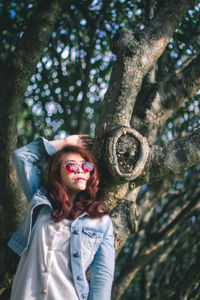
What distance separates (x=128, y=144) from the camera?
1928 millimetres

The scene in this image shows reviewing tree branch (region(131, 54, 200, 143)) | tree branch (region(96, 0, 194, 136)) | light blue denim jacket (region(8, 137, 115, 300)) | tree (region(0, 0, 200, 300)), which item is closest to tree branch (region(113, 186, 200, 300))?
tree (region(0, 0, 200, 300))

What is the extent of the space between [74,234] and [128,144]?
2.09 ft

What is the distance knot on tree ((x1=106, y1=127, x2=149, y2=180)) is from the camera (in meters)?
1.88

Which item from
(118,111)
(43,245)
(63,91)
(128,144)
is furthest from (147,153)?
(63,91)

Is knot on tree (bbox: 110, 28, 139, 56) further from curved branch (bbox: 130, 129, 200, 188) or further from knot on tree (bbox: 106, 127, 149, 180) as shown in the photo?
curved branch (bbox: 130, 129, 200, 188)

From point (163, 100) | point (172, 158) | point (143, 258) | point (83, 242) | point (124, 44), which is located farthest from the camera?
point (143, 258)

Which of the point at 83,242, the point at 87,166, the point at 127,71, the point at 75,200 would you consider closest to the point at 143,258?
the point at 75,200

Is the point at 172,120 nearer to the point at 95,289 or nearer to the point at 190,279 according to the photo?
the point at 190,279

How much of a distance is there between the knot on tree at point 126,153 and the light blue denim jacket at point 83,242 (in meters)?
0.35

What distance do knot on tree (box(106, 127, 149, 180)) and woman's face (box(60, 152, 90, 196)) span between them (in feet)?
0.73

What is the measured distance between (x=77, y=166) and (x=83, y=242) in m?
0.48

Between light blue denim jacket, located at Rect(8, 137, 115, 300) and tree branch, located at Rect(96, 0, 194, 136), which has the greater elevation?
tree branch, located at Rect(96, 0, 194, 136)

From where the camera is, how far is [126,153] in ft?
6.30

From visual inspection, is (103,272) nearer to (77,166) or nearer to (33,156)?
(77,166)
